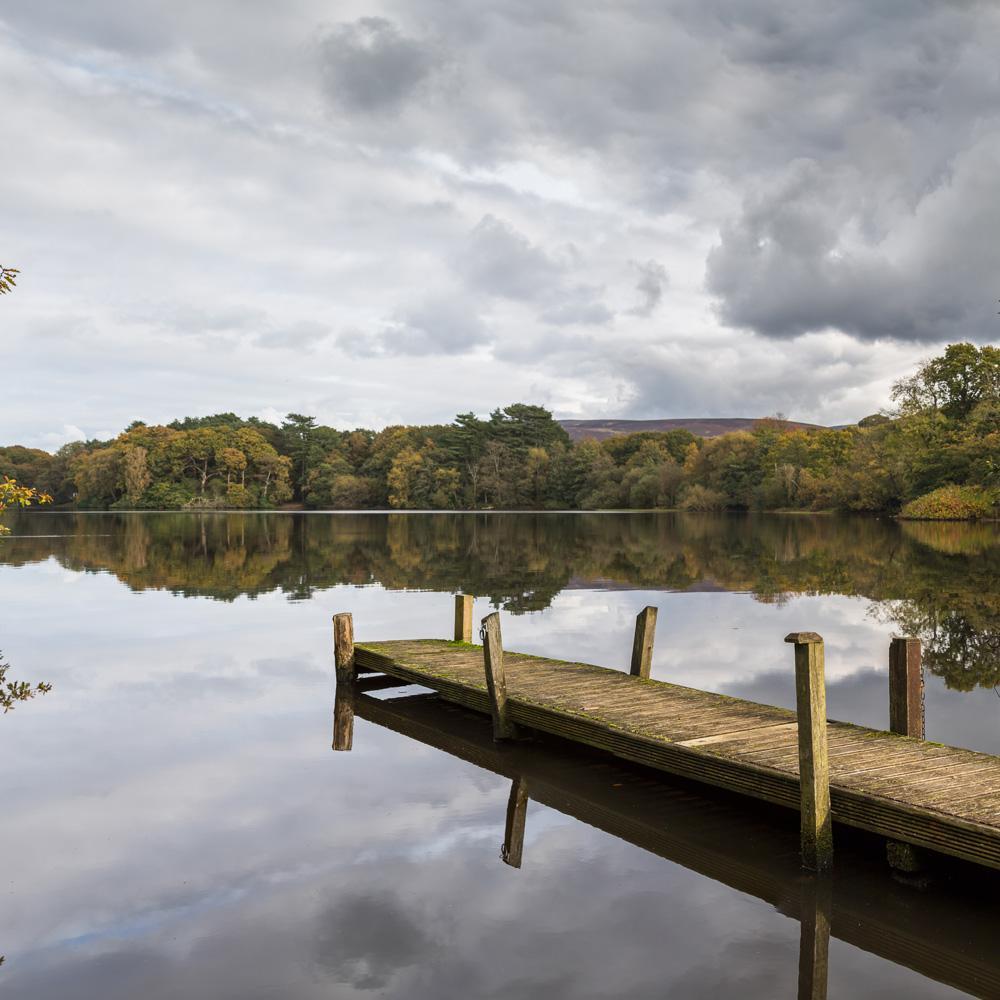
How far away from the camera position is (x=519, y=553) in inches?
1473

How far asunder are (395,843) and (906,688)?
4.72 m

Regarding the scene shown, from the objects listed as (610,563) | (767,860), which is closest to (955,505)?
(610,563)

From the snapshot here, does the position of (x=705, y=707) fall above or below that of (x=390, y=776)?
above

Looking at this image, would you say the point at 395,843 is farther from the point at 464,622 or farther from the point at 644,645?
the point at 464,622

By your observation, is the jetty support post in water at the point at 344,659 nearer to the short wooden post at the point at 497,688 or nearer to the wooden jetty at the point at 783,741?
the wooden jetty at the point at 783,741

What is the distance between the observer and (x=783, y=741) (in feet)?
27.1

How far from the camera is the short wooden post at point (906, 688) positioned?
8.30 m

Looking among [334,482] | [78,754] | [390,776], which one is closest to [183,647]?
[78,754]

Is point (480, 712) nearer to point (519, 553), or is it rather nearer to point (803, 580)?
point (803, 580)

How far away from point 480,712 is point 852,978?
716cm

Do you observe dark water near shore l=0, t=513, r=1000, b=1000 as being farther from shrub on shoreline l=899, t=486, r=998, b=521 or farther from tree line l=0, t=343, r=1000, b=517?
tree line l=0, t=343, r=1000, b=517

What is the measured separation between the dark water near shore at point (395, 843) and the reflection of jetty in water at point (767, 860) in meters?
0.03

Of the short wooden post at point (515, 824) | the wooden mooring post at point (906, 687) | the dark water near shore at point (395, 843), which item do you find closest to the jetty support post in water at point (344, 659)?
the dark water near shore at point (395, 843)

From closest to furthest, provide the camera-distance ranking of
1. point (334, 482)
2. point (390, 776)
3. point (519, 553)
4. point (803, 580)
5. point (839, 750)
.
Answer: point (839, 750) → point (390, 776) → point (803, 580) → point (519, 553) → point (334, 482)
